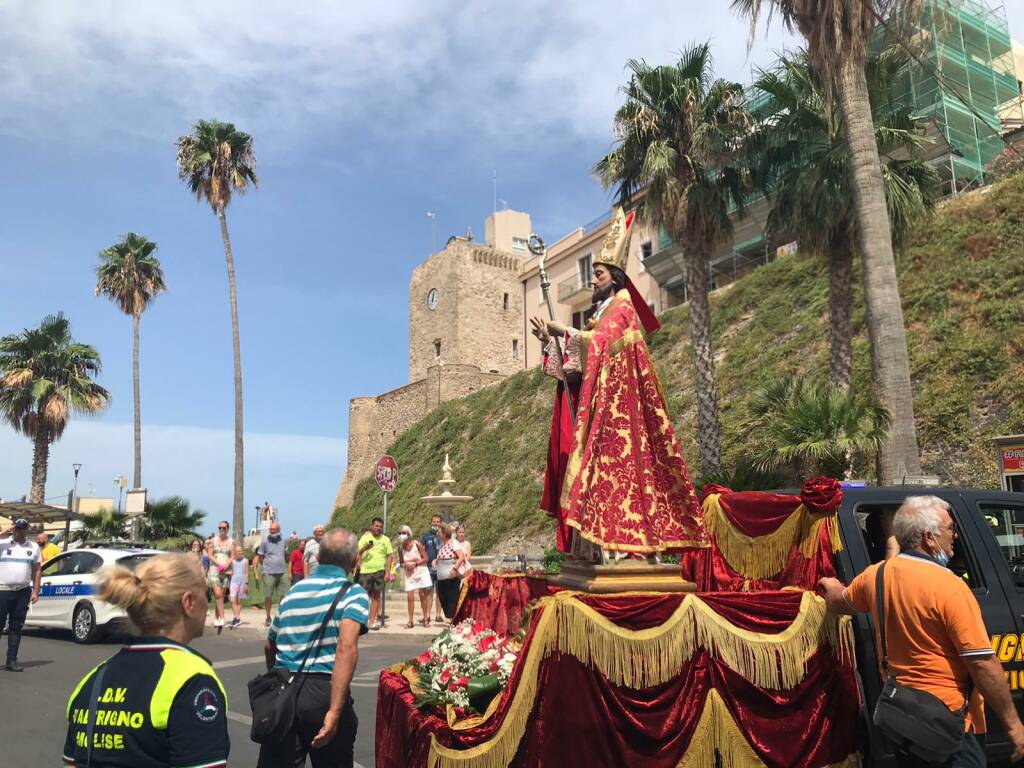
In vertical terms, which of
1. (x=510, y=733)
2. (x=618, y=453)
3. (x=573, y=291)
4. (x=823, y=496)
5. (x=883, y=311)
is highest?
(x=573, y=291)

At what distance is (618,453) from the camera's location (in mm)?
4250

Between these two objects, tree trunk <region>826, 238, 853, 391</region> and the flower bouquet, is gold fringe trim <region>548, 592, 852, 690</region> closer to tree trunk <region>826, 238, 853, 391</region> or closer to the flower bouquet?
the flower bouquet

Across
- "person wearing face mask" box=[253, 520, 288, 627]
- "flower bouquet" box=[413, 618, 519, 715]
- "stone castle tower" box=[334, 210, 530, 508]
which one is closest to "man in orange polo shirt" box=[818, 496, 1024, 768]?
"flower bouquet" box=[413, 618, 519, 715]

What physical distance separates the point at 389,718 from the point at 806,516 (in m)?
2.61

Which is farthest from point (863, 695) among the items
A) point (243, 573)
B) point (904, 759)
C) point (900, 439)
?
point (243, 573)

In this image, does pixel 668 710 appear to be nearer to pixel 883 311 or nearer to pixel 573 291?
pixel 883 311

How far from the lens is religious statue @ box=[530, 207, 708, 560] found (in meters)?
4.12

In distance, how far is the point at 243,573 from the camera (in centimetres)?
1459

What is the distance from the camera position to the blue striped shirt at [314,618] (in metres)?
3.60

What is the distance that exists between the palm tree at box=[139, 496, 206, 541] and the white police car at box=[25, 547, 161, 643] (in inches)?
448

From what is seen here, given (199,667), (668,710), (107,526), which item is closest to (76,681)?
(668,710)

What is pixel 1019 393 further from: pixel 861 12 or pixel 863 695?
pixel 863 695

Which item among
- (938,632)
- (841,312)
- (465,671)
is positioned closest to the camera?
(938,632)

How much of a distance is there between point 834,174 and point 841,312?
2608 mm
